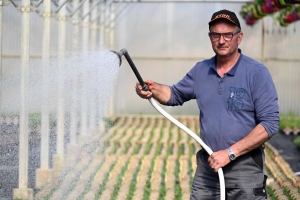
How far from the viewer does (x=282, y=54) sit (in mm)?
18312

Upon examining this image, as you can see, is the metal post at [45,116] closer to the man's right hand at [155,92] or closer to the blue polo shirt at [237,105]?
the man's right hand at [155,92]

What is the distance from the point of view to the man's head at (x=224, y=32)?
174 inches

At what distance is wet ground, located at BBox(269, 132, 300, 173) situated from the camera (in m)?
11.4

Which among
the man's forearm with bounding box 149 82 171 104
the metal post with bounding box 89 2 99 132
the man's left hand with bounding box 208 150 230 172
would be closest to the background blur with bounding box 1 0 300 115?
the metal post with bounding box 89 2 99 132

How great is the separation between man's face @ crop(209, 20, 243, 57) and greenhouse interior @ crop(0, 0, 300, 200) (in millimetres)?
13

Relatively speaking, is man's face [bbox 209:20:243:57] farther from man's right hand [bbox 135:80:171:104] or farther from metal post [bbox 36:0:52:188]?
metal post [bbox 36:0:52:188]

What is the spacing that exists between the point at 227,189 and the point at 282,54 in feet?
46.6

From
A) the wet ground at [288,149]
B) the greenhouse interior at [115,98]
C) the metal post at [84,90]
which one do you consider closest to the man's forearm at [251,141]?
the greenhouse interior at [115,98]

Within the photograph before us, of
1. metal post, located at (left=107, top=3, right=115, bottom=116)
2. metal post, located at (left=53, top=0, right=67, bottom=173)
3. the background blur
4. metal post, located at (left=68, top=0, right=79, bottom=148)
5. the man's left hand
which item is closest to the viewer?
the man's left hand

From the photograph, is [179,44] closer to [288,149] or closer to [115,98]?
[115,98]

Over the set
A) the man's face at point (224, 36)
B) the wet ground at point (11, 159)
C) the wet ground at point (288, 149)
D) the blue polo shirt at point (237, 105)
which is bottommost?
the wet ground at point (288, 149)

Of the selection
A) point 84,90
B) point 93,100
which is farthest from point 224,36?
point 93,100

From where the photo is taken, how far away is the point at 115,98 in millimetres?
18344

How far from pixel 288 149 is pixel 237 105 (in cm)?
889
